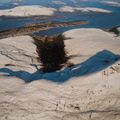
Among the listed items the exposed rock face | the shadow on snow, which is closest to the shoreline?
the shadow on snow

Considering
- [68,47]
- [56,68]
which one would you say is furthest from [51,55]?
[56,68]

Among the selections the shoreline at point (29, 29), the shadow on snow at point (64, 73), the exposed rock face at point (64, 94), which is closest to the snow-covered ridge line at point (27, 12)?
the shoreline at point (29, 29)

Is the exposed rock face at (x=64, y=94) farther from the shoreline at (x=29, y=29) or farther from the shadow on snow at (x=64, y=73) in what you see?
the shoreline at (x=29, y=29)

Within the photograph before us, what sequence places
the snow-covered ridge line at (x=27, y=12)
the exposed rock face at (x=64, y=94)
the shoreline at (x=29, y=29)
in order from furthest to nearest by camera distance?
1. the snow-covered ridge line at (x=27, y=12)
2. the shoreline at (x=29, y=29)
3. the exposed rock face at (x=64, y=94)

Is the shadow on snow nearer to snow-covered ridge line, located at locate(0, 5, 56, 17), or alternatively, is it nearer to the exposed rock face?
the exposed rock face

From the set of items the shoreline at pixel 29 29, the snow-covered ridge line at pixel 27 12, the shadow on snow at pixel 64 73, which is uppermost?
the shadow on snow at pixel 64 73

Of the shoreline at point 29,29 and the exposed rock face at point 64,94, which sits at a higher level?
the exposed rock face at point 64,94

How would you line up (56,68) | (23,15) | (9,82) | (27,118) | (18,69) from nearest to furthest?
(27,118), (9,82), (18,69), (56,68), (23,15)

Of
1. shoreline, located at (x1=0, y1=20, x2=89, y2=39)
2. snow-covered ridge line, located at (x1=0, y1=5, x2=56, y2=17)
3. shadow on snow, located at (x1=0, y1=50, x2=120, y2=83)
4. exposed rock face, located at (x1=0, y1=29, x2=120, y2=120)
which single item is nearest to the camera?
exposed rock face, located at (x1=0, y1=29, x2=120, y2=120)

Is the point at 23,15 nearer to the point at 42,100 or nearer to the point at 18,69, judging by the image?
the point at 18,69

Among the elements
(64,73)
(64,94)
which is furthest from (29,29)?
(64,94)

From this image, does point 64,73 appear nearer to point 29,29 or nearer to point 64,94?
point 64,94
